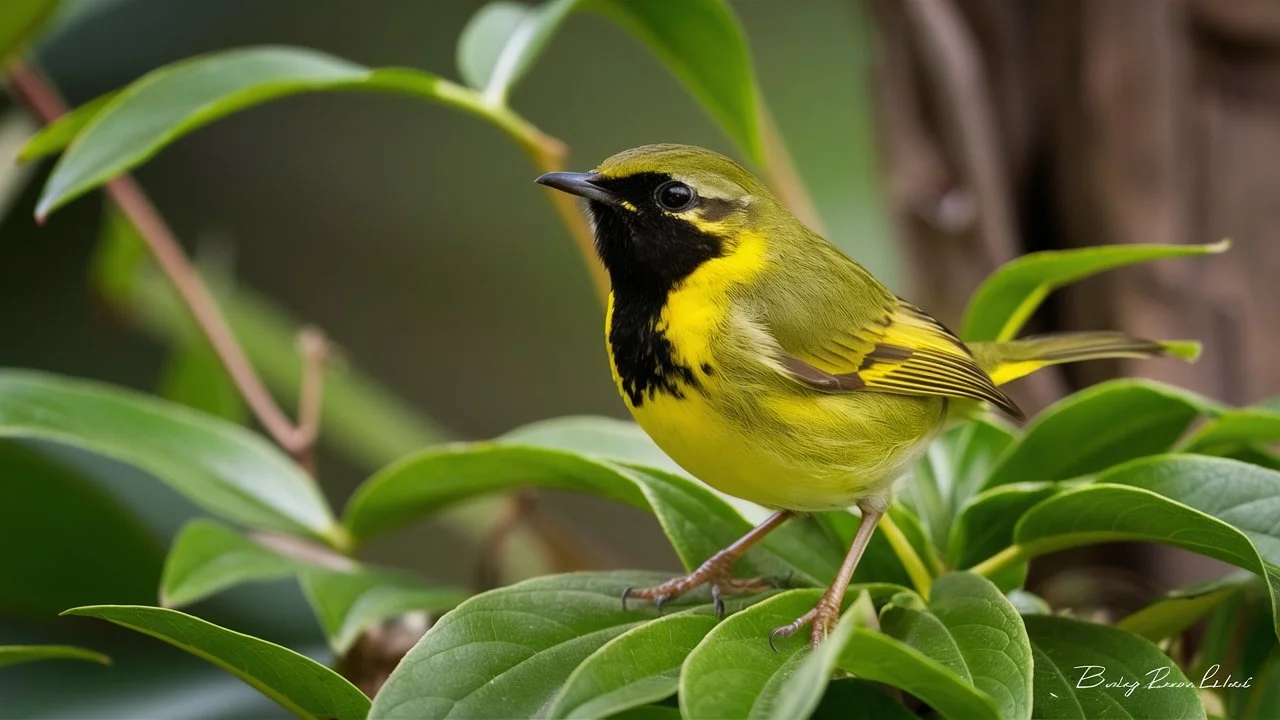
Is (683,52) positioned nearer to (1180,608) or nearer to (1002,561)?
(1002,561)

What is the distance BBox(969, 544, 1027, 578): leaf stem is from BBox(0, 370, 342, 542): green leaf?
1073 millimetres

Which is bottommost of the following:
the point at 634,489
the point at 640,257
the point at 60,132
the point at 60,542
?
the point at 60,542

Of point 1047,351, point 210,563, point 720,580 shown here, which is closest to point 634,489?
point 720,580

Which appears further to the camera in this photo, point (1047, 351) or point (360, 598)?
point (1047, 351)

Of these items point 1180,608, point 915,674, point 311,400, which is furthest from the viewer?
point 311,400

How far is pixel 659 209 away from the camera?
1.57 meters

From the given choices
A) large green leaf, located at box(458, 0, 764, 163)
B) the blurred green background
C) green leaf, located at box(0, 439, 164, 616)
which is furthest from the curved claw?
the blurred green background

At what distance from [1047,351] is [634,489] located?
2.76 feet

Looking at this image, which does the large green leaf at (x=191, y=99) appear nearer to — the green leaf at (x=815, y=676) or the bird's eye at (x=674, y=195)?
the bird's eye at (x=674, y=195)

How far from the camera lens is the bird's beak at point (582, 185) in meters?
1.52

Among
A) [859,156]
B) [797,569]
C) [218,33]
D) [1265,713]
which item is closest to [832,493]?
[797,569]

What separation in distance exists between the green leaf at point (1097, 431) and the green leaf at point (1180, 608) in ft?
0.82

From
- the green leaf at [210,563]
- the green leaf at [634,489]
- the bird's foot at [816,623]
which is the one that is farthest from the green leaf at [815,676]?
the green leaf at [210,563]

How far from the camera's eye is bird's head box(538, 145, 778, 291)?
156 centimetres
